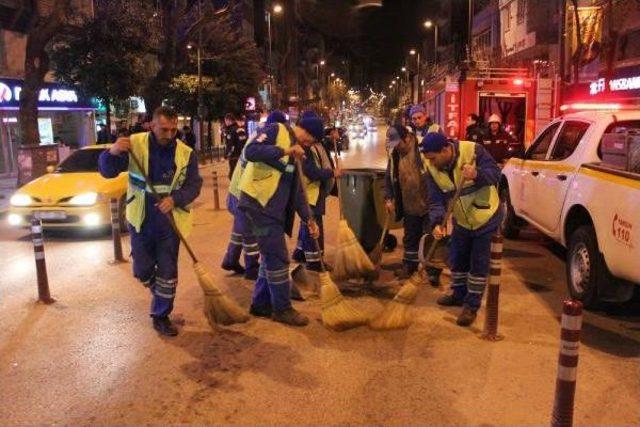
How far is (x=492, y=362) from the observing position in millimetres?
4793

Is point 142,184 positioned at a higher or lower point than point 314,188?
higher

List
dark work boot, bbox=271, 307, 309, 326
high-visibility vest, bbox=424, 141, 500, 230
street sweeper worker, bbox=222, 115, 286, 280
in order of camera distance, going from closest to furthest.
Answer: high-visibility vest, bbox=424, 141, 500, 230, dark work boot, bbox=271, 307, 309, 326, street sweeper worker, bbox=222, 115, 286, 280

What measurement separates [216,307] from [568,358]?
3060mm

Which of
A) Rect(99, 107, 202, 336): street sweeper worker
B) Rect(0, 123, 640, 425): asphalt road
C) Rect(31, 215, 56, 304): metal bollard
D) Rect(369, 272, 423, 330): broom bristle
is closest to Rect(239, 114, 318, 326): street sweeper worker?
Rect(0, 123, 640, 425): asphalt road

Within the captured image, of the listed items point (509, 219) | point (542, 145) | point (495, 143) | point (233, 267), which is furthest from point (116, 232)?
point (495, 143)

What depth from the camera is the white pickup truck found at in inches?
202

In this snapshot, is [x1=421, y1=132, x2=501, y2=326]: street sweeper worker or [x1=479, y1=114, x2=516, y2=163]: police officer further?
[x1=479, y1=114, x2=516, y2=163]: police officer

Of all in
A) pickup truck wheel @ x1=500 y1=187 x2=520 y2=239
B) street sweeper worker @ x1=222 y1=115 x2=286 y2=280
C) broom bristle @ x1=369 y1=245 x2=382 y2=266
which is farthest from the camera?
pickup truck wheel @ x1=500 y1=187 x2=520 y2=239

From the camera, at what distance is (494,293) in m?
5.15

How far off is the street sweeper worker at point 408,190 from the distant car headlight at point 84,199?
4.91 meters

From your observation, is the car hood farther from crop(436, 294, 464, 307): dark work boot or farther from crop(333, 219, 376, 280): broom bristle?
crop(436, 294, 464, 307): dark work boot

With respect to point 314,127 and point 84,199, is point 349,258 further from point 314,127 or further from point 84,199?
point 84,199

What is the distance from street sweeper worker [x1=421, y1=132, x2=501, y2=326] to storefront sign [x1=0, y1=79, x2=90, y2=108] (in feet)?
54.2

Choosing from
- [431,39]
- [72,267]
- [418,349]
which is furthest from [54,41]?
[431,39]
